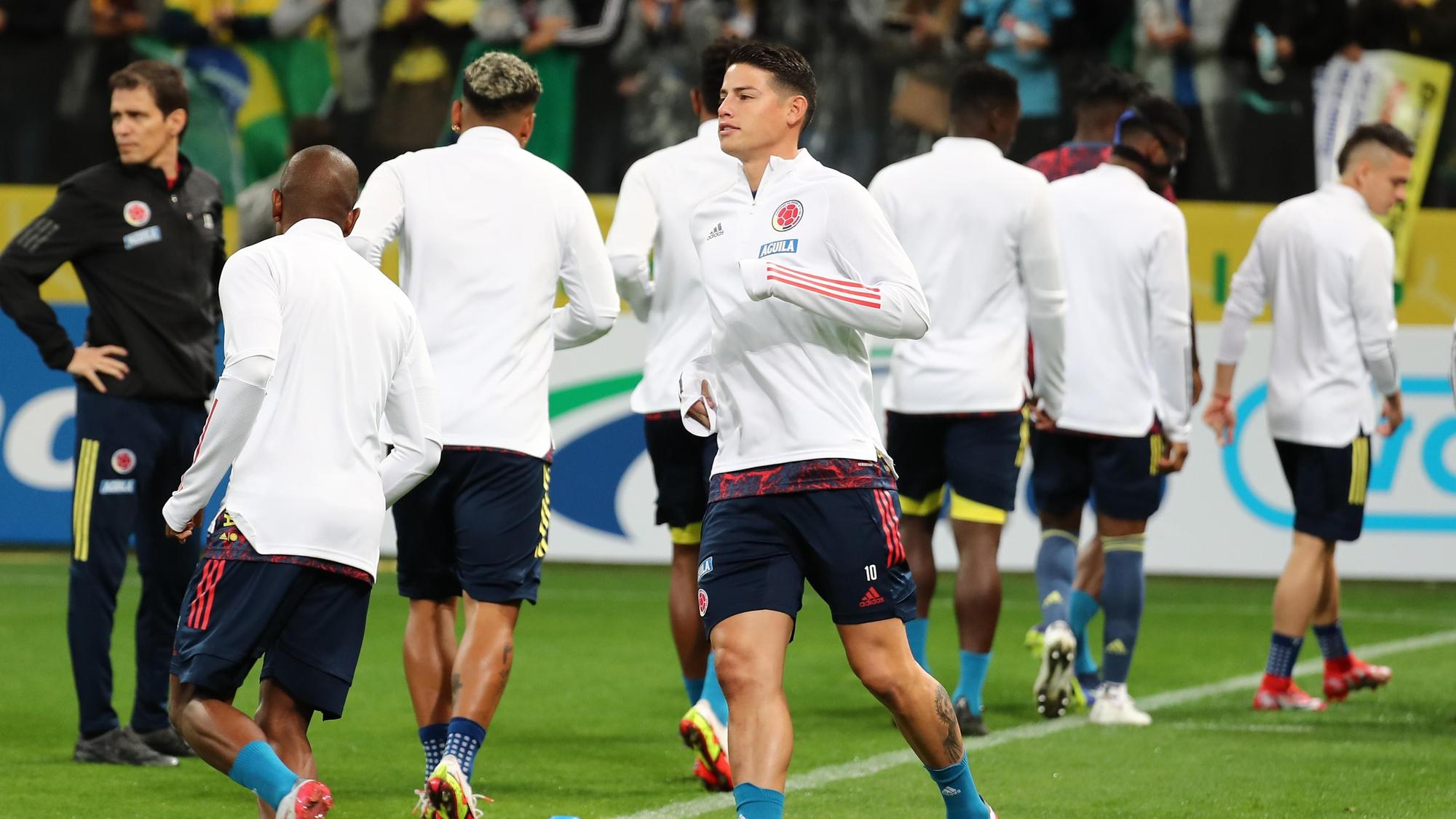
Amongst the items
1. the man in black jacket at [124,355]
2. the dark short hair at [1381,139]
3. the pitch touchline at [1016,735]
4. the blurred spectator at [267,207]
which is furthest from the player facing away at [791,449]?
the blurred spectator at [267,207]

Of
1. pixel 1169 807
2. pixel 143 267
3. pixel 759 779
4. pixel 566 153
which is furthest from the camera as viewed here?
pixel 566 153

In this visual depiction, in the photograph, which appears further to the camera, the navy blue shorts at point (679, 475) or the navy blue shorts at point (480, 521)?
the navy blue shorts at point (679, 475)

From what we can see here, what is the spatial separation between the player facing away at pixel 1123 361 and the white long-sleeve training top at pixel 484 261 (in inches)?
94.4

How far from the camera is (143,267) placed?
634 centimetres

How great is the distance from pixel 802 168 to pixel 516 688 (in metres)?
3.94

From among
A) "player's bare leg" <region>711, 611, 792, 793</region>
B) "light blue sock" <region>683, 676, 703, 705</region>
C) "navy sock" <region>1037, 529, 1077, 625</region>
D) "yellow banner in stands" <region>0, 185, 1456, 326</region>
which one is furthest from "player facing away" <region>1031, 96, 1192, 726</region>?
"yellow banner in stands" <region>0, 185, 1456, 326</region>

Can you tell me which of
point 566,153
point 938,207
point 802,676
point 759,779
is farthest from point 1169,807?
point 566,153

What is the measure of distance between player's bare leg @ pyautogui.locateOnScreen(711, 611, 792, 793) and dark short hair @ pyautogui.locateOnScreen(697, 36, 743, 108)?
238 cm

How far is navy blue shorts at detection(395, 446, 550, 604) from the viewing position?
5391 mm

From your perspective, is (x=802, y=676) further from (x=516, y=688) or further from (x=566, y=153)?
(x=566, y=153)

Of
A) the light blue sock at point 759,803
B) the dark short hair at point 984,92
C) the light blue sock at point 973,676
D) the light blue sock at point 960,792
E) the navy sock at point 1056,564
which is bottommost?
the light blue sock at point 973,676

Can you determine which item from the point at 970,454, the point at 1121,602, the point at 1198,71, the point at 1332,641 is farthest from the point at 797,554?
the point at 1198,71

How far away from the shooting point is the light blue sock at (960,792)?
467 centimetres

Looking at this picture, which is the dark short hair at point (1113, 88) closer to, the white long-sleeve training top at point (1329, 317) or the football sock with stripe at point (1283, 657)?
the white long-sleeve training top at point (1329, 317)
